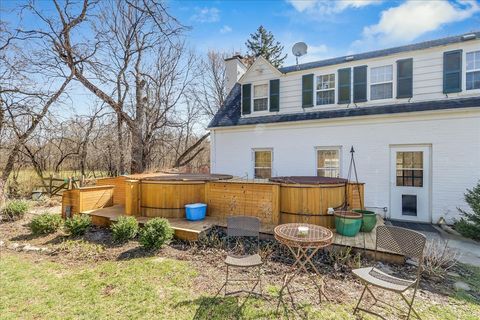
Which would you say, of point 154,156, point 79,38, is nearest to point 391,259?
point 79,38

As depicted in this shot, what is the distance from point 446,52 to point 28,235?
13.0m

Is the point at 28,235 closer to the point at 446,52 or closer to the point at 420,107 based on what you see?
the point at 420,107

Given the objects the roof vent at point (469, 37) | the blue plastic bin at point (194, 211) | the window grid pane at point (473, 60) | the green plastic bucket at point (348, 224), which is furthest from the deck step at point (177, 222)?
the roof vent at point (469, 37)

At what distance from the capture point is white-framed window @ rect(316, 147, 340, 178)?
8.39 m

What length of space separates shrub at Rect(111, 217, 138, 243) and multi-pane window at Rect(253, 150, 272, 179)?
5074 millimetres

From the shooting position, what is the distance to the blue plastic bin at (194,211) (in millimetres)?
6461

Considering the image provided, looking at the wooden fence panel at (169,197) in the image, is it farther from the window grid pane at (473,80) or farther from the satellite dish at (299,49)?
the window grid pane at (473,80)

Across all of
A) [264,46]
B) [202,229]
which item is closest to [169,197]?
[202,229]

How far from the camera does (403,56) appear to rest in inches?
304

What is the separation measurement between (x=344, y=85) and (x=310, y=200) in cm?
498

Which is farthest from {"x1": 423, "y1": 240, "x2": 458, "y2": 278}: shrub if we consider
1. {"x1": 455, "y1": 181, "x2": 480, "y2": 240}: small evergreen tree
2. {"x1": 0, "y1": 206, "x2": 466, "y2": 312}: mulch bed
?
{"x1": 455, "y1": 181, "x2": 480, "y2": 240}: small evergreen tree

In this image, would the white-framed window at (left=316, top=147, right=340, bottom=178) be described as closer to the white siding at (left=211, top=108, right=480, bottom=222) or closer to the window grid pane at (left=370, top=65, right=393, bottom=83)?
the white siding at (left=211, top=108, right=480, bottom=222)

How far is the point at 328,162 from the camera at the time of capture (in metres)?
8.52

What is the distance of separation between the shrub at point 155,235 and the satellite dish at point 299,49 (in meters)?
8.81
